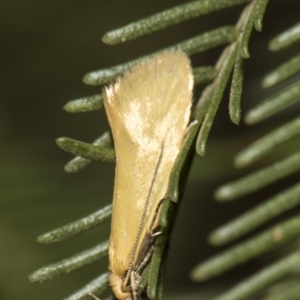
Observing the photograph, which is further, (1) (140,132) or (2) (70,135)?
(2) (70,135)

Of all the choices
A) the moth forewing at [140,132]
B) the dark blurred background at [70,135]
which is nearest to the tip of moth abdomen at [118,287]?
the moth forewing at [140,132]

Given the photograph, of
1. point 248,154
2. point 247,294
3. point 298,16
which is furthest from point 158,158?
point 298,16

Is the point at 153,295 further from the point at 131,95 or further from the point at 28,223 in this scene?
the point at 28,223

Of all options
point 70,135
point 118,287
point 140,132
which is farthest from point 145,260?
point 70,135

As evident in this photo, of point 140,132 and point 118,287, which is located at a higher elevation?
point 140,132

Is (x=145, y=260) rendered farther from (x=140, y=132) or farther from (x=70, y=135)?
(x=70, y=135)

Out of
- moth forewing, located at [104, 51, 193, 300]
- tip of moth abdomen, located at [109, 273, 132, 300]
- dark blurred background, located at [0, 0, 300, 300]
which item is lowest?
tip of moth abdomen, located at [109, 273, 132, 300]

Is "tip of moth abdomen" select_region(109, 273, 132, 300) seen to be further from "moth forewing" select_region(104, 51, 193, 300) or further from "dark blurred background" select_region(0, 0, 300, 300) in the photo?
"dark blurred background" select_region(0, 0, 300, 300)

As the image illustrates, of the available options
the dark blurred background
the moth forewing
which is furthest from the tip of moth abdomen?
the dark blurred background
